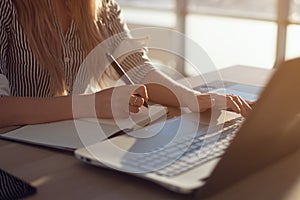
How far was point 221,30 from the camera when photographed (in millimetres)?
4602

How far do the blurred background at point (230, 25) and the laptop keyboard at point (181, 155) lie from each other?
295 centimetres

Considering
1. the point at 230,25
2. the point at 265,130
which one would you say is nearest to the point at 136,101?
the point at 265,130

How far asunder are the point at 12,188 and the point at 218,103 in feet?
1.93

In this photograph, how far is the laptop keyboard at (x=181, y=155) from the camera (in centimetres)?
96

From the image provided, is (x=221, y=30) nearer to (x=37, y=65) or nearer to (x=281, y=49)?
(x=281, y=49)

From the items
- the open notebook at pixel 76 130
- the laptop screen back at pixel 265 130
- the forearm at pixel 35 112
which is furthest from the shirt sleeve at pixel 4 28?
the laptop screen back at pixel 265 130

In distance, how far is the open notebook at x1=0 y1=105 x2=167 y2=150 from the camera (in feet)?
3.79

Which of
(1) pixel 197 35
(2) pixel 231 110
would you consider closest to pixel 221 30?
(1) pixel 197 35

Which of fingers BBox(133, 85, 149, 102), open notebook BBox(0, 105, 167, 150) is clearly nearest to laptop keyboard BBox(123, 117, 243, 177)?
open notebook BBox(0, 105, 167, 150)

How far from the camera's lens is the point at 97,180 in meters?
0.98

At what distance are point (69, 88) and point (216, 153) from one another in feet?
2.51

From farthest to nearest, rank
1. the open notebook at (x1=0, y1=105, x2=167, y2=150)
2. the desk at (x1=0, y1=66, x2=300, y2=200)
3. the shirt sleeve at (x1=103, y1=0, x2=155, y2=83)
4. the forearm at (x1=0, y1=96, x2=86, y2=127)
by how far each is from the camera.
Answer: the shirt sleeve at (x1=103, y1=0, x2=155, y2=83) → the forearm at (x1=0, y1=96, x2=86, y2=127) → the open notebook at (x1=0, y1=105, x2=167, y2=150) → the desk at (x1=0, y1=66, x2=300, y2=200)

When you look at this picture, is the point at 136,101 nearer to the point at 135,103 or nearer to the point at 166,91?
the point at 135,103

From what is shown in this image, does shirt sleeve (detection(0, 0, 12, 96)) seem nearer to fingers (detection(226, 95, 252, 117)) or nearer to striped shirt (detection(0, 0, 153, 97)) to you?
striped shirt (detection(0, 0, 153, 97))
